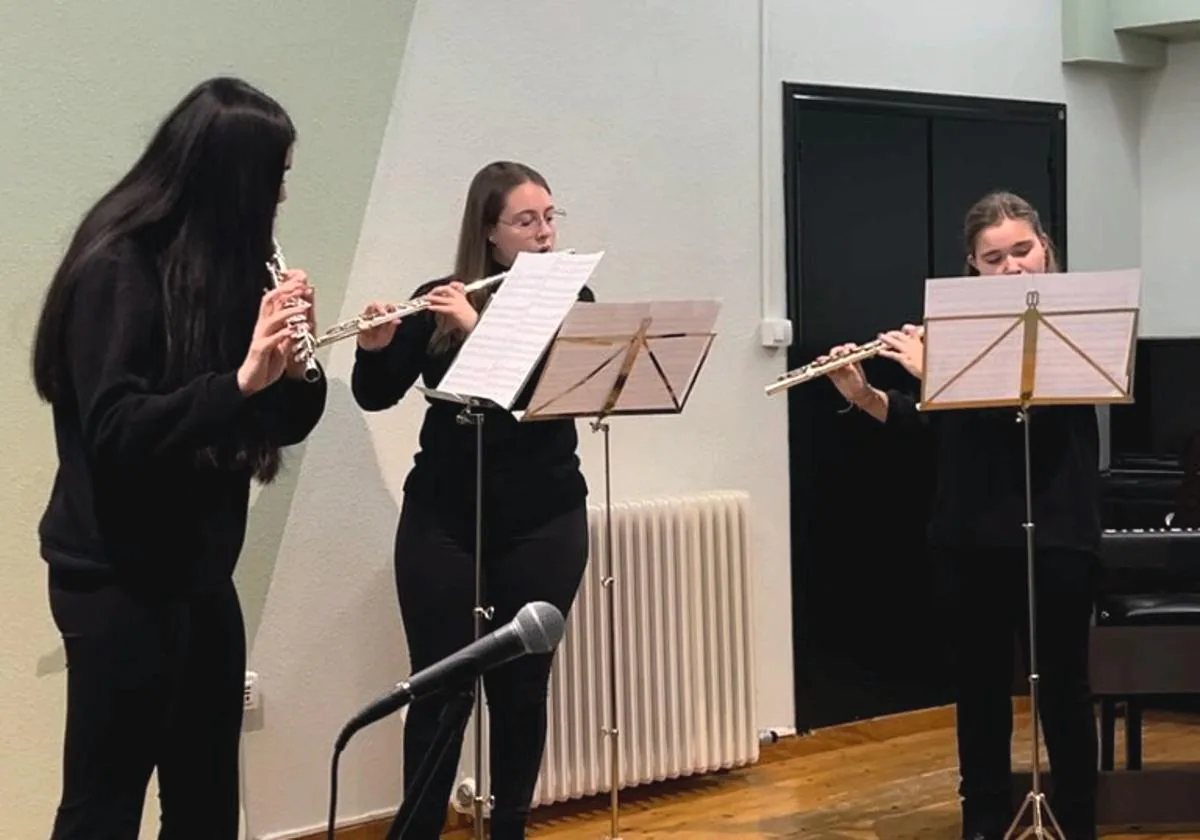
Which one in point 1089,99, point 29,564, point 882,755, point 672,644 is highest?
point 1089,99

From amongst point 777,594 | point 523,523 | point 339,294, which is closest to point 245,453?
point 523,523

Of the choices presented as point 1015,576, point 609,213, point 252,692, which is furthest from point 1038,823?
point 609,213

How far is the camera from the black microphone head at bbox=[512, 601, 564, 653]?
1357mm

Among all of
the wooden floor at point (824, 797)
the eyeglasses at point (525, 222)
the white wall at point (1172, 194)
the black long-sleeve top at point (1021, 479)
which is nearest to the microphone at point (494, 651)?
the eyeglasses at point (525, 222)

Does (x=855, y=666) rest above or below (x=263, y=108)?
below

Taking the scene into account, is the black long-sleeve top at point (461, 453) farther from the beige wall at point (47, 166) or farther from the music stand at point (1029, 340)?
the music stand at point (1029, 340)

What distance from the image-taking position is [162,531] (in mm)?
1831

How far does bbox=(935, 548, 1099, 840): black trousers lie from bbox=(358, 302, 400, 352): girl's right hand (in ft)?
3.86

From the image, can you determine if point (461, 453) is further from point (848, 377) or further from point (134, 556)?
point (134, 556)

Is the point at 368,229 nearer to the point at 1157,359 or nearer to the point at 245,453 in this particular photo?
the point at 245,453

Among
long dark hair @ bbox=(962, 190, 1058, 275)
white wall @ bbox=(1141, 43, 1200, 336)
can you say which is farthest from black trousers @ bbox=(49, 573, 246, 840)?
white wall @ bbox=(1141, 43, 1200, 336)

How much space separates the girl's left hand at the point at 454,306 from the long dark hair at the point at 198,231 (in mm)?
846

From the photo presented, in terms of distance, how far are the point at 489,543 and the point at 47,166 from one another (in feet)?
3.69

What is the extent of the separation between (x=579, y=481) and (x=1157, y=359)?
2.30 metres
